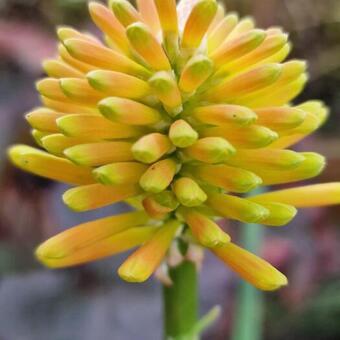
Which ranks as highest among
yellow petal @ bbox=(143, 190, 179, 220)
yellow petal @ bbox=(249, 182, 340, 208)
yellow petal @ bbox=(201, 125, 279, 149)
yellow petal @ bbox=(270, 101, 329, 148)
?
yellow petal @ bbox=(201, 125, 279, 149)

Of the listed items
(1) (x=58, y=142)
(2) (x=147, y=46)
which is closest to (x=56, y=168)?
(1) (x=58, y=142)

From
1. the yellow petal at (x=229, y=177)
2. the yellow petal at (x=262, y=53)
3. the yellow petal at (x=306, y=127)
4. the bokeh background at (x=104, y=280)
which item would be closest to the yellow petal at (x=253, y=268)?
the yellow petal at (x=229, y=177)

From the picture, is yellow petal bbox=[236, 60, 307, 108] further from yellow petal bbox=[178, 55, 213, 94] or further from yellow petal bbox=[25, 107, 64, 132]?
yellow petal bbox=[25, 107, 64, 132]

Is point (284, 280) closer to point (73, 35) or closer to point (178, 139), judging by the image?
point (178, 139)

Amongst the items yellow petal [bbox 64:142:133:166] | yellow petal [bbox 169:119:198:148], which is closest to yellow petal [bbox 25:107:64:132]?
yellow petal [bbox 64:142:133:166]

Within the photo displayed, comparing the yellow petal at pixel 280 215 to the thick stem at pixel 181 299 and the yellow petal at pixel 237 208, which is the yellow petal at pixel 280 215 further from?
the thick stem at pixel 181 299

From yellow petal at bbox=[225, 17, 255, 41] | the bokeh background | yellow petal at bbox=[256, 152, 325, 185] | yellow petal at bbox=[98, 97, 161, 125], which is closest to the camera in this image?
yellow petal at bbox=[98, 97, 161, 125]
